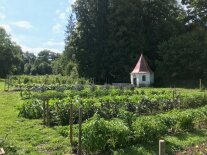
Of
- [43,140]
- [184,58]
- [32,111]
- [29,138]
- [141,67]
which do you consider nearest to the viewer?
[43,140]

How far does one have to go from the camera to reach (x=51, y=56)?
5325 inches

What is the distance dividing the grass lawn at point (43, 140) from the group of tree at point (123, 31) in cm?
3492

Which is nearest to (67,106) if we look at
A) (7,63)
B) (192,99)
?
(192,99)

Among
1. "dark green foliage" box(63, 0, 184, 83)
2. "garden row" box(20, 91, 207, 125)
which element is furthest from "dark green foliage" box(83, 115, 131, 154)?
"dark green foliage" box(63, 0, 184, 83)

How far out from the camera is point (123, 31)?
50.4 m

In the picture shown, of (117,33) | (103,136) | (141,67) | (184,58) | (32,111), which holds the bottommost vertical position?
(103,136)

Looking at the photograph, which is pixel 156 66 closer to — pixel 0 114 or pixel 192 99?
pixel 192 99

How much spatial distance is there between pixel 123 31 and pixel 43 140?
40254 millimetres

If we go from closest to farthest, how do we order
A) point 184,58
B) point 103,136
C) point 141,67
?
1. point 103,136
2. point 141,67
3. point 184,58

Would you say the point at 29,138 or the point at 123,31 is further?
the point at 123,31

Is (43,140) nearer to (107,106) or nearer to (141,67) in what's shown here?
(107,106)

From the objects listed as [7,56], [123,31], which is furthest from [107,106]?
[7,56]

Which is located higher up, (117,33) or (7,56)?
(117,33)

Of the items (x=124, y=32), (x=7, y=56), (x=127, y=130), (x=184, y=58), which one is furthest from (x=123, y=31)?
(x=127, y=130)
